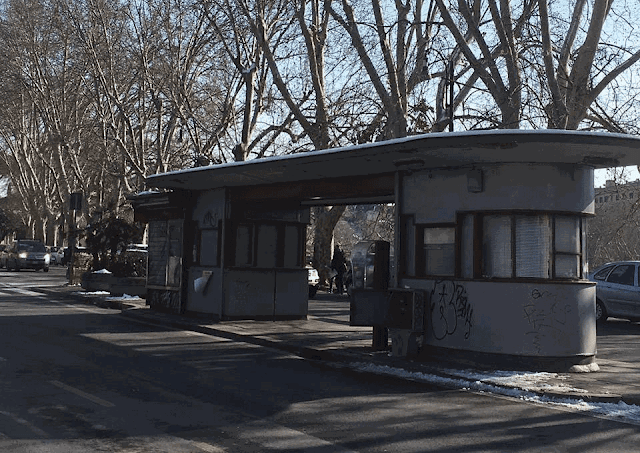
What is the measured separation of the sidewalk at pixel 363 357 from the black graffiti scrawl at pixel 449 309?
0.61m

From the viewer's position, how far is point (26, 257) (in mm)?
43844

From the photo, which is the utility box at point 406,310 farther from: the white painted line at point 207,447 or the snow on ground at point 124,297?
the snow on ground at point 124,297

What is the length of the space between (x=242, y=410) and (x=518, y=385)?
392cm

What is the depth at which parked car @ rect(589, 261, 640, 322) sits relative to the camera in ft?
66.0

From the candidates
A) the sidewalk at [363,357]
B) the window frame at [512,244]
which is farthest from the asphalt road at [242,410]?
the window frame at [512,244]

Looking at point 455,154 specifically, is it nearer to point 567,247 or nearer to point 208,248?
point 567,247

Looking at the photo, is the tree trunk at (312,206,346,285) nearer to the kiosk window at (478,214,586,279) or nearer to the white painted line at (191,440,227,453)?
the kiosk window at (478,214,586,279)

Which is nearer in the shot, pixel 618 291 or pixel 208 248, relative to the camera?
pixel 208 248

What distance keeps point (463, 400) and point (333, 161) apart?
4.68m

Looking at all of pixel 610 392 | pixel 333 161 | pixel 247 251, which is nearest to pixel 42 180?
pixel 247 251

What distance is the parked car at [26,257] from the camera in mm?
43750

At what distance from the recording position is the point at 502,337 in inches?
460

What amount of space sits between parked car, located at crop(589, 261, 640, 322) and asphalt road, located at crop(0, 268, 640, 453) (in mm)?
11032

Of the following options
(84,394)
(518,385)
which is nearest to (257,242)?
(518,385)
